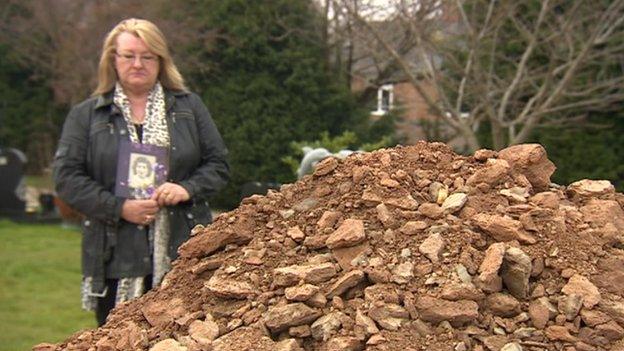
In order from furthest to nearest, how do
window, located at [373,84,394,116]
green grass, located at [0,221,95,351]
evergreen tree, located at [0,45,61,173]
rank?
1. evergreen tree, located at [0,45,61,173]
2. window, located at [373,84,394,116]
3. green grass, located at [0,221,95,351]

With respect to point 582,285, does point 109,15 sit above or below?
above

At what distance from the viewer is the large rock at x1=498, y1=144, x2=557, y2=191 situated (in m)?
2.58

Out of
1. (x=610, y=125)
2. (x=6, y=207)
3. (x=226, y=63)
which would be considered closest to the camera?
(x=610, y=125)

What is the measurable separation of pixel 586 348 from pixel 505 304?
0.20 m

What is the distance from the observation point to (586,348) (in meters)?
2.01

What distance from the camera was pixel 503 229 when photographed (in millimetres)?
2244

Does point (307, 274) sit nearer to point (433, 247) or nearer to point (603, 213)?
point (433, 247)

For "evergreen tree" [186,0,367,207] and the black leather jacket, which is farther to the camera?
"evergreen tree" [186,0,367,207]

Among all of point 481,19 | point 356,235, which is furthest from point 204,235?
point 481,19

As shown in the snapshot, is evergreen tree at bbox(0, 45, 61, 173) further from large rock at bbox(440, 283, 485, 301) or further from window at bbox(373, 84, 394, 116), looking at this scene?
large rock at bbox(440, 283, 485, 301)

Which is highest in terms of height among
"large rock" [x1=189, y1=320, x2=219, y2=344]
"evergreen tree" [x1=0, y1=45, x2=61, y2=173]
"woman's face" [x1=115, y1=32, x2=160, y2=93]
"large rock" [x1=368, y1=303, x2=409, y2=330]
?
"woman's face" [x1=115, y1=32, x2=160, y2=93]

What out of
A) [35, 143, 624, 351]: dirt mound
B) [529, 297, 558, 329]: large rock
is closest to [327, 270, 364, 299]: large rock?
[35, 143, 624, 351]: dirt mound

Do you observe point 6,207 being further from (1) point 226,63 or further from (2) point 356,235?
(2) point 356,235

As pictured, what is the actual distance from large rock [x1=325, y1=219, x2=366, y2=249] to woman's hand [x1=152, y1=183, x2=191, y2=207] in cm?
116
